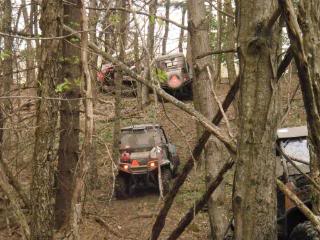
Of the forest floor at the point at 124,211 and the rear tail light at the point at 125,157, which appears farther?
the rear tail light at the point at 125,157

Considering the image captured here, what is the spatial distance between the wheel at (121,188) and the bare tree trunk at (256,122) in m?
11.7

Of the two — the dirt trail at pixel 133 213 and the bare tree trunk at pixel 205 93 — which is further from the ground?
the bare tree trunk at pixel 205 93

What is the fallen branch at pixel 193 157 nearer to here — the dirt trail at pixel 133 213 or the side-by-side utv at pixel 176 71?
the dirt trail at pixel 133 213

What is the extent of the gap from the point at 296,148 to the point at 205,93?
8.51ft

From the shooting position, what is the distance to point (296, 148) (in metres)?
8.52

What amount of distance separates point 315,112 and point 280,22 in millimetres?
673

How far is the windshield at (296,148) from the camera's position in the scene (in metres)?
8.42

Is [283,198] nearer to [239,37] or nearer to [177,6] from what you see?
[239,37]

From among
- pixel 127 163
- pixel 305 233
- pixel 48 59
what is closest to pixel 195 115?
pixel 48 59

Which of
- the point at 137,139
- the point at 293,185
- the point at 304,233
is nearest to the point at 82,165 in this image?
the point at 304,233

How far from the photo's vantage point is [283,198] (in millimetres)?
8391

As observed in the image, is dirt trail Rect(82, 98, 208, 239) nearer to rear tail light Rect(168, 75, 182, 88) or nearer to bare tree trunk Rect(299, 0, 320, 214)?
rear tail light Rect(168, 75, 182, 88)

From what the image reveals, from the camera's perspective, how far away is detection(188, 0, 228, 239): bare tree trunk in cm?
670

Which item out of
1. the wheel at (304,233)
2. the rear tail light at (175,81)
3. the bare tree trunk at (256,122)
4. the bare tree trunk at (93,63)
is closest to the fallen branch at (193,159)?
the bare tree trunk at (256,122)
